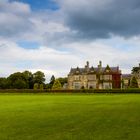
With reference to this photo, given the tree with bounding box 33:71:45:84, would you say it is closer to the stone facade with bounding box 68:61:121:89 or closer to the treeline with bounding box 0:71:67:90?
the treeline with bounding box 0:71:67:90

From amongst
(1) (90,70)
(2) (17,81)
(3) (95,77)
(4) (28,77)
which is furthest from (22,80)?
(3) (95,77)

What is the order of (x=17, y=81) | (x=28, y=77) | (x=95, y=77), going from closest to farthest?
(x=95, y=77)
(x=17, y=81)
(x=28, y=77)

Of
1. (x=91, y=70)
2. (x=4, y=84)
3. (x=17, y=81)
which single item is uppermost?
(x=91, y=70)

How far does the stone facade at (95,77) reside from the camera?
111438mm

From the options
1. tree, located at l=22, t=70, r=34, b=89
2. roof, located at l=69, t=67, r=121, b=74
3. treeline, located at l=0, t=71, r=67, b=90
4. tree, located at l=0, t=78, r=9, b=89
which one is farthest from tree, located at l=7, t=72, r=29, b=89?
roof, located at l=69, t=67, r=121, b=74

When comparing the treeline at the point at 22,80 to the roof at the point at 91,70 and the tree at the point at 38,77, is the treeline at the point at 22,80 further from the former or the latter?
the roof at the point at 91,70

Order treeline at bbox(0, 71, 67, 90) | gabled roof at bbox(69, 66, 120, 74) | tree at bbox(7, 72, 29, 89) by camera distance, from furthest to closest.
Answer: treeline at bbox(0, 71, 67, 90) → tree at bbox(7, 72, 29, 89) → gabled roof at bbox(69, 66, 120, 74)

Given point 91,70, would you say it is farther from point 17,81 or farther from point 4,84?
point 4,84

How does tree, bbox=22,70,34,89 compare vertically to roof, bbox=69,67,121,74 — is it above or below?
below

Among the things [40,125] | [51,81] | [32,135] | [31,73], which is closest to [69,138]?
[32,135]

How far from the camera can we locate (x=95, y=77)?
370ft

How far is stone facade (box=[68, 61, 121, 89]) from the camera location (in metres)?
111

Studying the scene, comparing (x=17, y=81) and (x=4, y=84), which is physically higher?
(x=17, y=81)

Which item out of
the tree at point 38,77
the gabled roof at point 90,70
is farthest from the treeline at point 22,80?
the gabled roof at point 90,70
